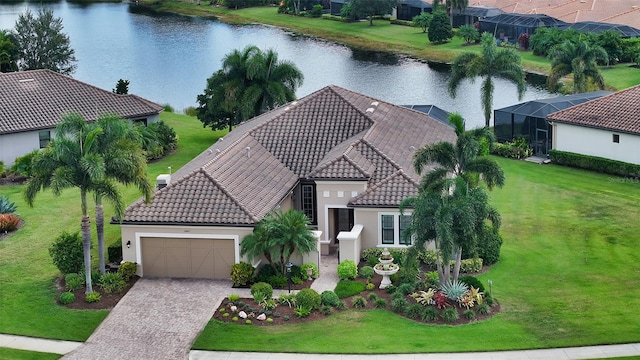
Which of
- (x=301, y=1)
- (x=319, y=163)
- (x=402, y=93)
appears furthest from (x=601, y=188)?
(x=301, y=1)

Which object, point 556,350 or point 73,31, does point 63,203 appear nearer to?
point 556,350

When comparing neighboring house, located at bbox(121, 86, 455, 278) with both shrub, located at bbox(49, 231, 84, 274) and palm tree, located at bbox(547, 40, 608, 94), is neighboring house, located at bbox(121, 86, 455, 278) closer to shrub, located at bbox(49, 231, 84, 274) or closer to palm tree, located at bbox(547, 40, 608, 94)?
shrub, located at bbox(49, 231, 84, 274)

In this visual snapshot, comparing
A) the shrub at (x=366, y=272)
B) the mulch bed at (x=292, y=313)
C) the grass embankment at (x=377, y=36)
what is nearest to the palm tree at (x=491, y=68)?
the grass embankment at (x=377, y=36)

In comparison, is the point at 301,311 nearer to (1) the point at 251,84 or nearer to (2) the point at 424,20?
(1) the point at 251,84

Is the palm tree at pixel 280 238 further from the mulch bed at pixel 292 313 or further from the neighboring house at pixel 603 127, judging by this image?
the neighboring house at pixel 603 127

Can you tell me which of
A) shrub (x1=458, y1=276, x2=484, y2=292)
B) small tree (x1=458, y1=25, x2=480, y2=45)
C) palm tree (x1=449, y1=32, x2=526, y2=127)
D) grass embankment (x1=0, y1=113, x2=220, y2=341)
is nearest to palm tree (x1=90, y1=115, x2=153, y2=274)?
grass embankment (x1=0, y1=113, x2=220, y2=341)

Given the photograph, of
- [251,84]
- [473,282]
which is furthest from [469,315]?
[251,84]

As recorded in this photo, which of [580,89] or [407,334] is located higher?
[580,89]
